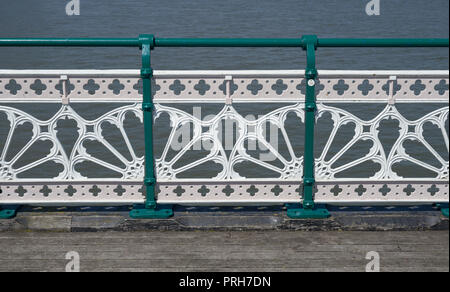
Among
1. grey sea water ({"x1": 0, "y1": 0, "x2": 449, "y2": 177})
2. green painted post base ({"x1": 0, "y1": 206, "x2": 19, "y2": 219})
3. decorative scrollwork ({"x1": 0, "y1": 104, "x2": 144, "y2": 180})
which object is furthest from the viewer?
grey sea water ({"x1": 0, "y1": 0, "x2": 449, "y2": 177})

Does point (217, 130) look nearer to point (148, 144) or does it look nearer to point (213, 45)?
point (148, 144)

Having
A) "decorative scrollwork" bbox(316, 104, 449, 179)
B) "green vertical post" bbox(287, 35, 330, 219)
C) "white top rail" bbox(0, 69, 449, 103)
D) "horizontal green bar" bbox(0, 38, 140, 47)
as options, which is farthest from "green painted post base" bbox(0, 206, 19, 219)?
"decorative scrollwork" bbox(316, 104, 449, 179)

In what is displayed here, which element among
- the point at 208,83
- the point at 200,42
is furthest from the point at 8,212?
the point at 200,42

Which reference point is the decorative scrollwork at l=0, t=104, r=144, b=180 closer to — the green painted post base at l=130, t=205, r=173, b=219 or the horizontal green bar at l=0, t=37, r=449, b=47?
the green painted post base at l=130, t=205, r=173, b=219

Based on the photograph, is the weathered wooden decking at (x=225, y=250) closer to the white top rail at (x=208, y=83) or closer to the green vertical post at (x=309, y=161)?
the green vertical post at (x=309, y=161)

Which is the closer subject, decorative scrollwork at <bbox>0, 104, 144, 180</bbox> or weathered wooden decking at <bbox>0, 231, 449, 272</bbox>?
weathered wooden decking at <bbox>0, 231, 449, 272</bbox>

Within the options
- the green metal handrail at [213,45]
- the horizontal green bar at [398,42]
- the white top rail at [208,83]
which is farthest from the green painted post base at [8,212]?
the horizontal green bar at [398,42]

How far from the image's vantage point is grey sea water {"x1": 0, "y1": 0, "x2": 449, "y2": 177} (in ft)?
56.9

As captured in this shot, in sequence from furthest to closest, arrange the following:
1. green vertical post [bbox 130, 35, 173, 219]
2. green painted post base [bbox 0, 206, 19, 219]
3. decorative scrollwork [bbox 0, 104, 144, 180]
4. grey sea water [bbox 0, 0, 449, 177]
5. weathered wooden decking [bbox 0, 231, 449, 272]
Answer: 1. grey sea water [bbox 0, 0, 449, 177]
2. green painted post base [bbox 0, 206, 19, 219]
3. decorative scrollwork [bbox 0, 104, 144, 180]
4. green vertical post [bbox 130, 35, 173, 219]
5. weathered wooden decking [bbox 0, 231, 449, 272]

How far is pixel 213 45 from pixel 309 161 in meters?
1.15

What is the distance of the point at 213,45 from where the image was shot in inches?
186

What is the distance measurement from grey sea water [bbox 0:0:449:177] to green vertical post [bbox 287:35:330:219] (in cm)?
588

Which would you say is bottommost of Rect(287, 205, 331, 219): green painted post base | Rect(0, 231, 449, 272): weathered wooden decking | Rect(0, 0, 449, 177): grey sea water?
Rect(0, 231, 449, 272): weathered wooden decking

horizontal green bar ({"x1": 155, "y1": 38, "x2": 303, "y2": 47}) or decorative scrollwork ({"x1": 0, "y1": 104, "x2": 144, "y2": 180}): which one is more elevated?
horizontal green bar ({"x1": 155, "y1": 38, "x2": 303, "y2": 47})
